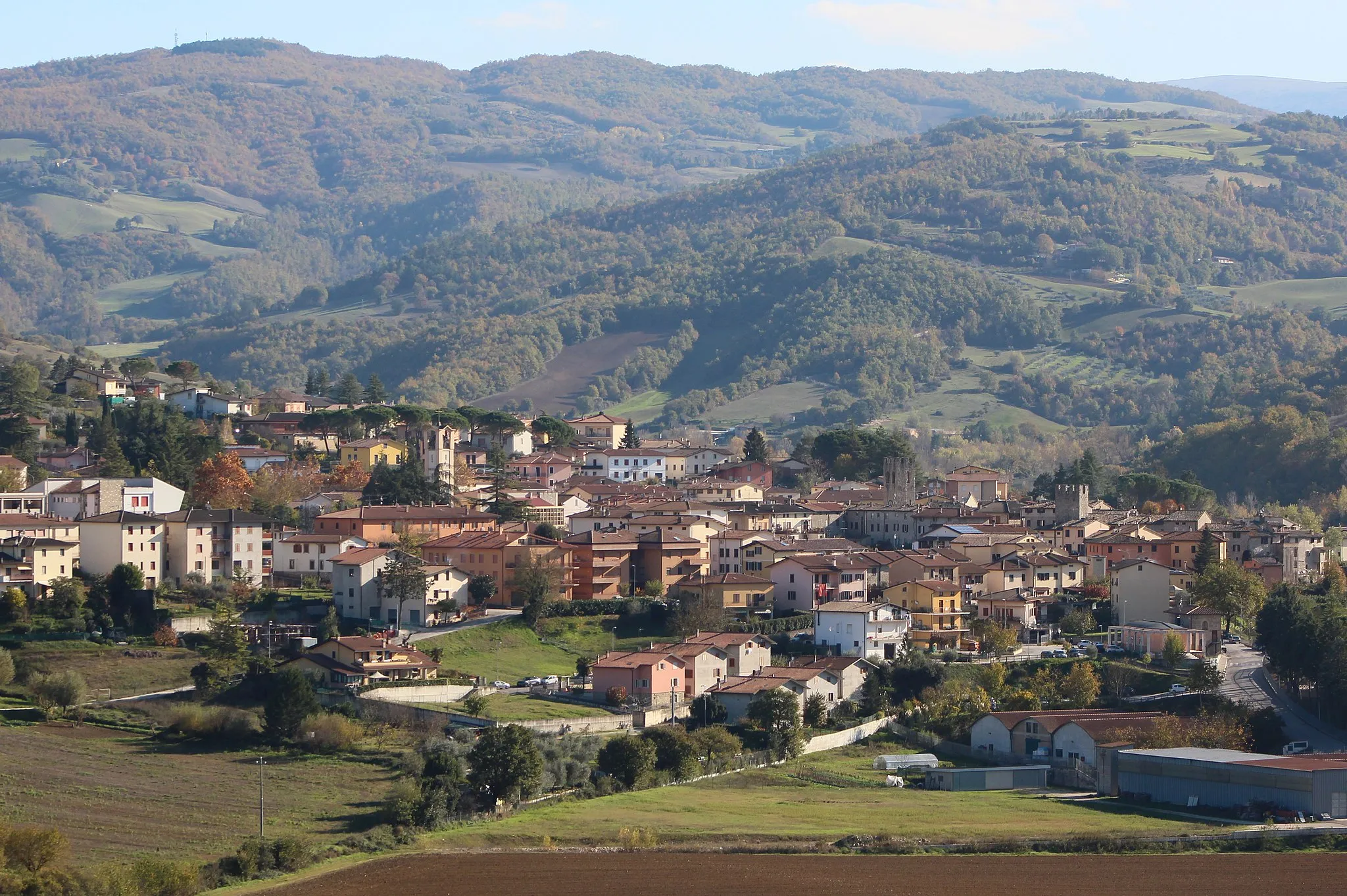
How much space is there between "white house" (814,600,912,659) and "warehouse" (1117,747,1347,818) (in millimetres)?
11333

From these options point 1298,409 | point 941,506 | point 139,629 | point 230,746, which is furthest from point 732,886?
point 1298,409

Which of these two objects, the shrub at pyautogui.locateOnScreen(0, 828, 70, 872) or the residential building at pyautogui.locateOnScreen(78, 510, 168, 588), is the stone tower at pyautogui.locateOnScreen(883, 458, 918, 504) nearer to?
the residential building at pyautogui.locateOnScreen(78, 510, 168, 588)

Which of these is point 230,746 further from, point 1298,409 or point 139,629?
point 1298,409

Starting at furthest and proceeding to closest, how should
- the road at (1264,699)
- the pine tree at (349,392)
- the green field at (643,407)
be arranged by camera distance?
the green field at (643,407)
the pine tree at (349,392)
the road at (1264,699)

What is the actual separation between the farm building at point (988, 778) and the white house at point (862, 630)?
912 centimetres

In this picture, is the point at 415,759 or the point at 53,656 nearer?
the point at 415,759

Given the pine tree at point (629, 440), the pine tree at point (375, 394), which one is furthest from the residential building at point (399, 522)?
the pine tree at point (375, 394)

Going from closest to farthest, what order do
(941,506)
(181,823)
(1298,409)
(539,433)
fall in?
(181,823) < (941,506) < (539,433) < (1298,409)

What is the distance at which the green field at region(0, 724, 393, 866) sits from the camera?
1599 inches

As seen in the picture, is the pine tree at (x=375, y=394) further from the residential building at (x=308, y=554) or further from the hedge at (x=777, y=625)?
the hedge at (x=777, y=625)

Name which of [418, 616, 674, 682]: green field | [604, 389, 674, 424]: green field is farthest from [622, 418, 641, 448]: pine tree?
[604, 389, 674, 424]: green field

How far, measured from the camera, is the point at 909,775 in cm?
4966

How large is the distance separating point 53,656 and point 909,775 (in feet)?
68.9

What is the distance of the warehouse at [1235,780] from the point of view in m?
44.6
